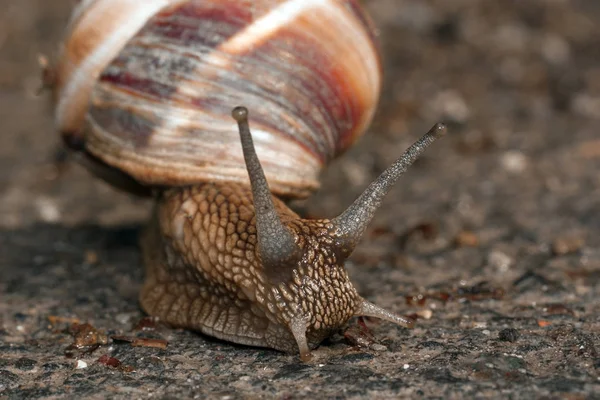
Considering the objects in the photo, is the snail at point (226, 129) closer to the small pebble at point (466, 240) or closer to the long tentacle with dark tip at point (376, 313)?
the long tentacle with dark tip at point (376, 313)

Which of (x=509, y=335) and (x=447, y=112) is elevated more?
(x=447, y=112)

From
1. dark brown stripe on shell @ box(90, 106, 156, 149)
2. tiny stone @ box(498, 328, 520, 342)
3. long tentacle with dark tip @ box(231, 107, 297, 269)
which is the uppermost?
dark brown stripe on shell @ box(90, 106, 156, 149)

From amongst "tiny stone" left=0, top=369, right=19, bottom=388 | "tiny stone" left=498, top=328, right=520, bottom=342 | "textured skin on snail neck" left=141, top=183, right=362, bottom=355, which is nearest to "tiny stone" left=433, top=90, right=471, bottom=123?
"textured skin on snail neck" left=141, top=183, right=362, bottom=355

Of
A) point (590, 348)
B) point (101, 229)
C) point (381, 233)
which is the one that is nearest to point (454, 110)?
point (381, 233)

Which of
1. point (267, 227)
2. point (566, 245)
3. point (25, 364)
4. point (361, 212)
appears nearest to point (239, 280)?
point (267, 227)

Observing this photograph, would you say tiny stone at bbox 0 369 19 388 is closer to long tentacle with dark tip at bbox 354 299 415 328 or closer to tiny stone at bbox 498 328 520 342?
long tentacle with dark tip at bbox 354 299 415 328

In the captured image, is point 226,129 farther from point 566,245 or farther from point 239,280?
point 566,245

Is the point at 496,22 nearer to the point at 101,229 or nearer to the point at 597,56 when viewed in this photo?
the point at 597,56

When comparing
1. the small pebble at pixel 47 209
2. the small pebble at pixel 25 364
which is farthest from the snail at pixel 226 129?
the small pebble at pixel 47 209
